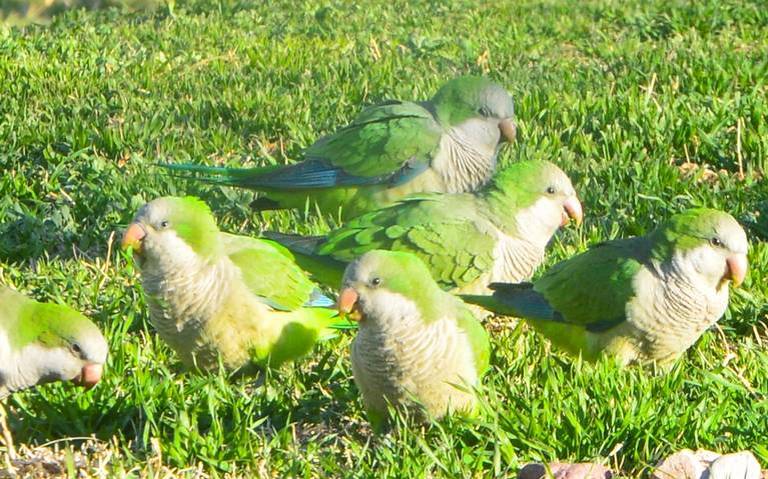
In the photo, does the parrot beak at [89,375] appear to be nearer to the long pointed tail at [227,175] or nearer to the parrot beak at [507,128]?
the long pointed tail at [227,175]

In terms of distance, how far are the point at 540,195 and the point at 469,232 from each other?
1.11ft

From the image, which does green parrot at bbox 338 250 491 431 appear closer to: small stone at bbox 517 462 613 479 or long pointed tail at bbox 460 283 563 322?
small stone at bbox 517 462 613 479

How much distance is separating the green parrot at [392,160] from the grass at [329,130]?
19 centimetres

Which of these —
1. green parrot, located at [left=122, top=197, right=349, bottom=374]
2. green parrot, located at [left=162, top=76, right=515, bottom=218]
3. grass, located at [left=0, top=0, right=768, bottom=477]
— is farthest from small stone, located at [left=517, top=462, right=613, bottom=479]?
green parrot, located at [left=162, top=76, right=515, bottom=218]

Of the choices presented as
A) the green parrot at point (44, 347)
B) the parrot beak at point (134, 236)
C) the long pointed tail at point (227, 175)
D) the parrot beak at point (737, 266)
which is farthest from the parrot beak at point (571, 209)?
the green parrot at point (44, 347)

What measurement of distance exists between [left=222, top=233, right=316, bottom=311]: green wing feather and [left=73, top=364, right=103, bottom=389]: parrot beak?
721 millimetres

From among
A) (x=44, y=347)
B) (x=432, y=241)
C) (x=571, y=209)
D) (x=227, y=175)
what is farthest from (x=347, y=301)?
(x=227, y=175)

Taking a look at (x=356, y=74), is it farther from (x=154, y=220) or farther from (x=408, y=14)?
(x=154, y=220)

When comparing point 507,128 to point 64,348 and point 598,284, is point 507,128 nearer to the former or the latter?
point 598,284

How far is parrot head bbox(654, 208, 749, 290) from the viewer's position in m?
4.10

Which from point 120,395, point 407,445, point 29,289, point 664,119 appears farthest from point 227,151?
point 407,445

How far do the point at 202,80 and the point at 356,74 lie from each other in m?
0.96

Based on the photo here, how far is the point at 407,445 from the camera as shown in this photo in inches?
133

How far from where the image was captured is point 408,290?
3.55m
